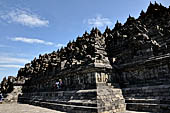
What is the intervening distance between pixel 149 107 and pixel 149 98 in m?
0.66

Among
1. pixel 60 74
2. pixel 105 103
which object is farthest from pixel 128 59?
pixel 60 74

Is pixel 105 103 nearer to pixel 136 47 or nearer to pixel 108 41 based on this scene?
pixel 136 47

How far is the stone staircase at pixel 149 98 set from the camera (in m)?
9.36

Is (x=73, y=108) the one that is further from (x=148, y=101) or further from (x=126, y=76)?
(x=126, y=76)

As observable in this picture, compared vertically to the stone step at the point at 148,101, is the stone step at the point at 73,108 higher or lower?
lower

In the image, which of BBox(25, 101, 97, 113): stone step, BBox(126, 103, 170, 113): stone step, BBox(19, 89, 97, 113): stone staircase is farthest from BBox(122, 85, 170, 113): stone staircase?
BBox(25, 101, 97, 113): stone step

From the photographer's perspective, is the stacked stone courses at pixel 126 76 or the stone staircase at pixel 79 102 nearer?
the stone staircase at pixel 79 102

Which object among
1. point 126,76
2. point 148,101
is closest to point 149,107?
point 148,101

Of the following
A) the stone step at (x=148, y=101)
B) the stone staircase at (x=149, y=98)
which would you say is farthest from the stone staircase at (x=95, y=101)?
the stone staircase at (x=149, y=98)

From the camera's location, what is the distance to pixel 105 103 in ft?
32.4

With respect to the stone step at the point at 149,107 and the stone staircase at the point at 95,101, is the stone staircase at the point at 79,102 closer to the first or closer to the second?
the stone staircase at the point at 95,101

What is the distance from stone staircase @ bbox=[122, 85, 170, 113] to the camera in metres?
9.36

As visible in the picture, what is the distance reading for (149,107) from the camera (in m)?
9.97

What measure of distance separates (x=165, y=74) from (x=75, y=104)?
6.88 meters
